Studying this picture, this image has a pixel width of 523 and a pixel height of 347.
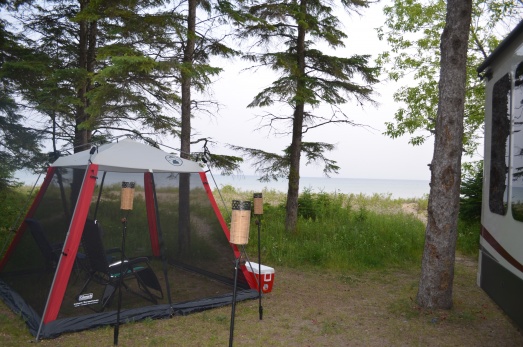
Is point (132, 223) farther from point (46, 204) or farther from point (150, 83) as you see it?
point (150, 83)

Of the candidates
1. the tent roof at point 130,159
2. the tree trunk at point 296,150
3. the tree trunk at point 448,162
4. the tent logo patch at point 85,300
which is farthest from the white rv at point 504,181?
the tree trunk at point 296,150

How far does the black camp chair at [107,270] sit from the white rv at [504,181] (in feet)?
11.9

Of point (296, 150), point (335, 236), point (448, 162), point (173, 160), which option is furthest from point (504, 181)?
point (296, 150)

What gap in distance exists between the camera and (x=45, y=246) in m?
5.31

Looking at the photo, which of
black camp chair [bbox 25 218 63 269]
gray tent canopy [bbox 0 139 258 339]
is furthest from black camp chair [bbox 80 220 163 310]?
black camp chair [bbox 25 218 63 269]

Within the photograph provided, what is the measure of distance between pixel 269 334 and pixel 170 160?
243 centimetres

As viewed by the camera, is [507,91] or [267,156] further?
[267,156]

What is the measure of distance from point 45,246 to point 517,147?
5025 mm

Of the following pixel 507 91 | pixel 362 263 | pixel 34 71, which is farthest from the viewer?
pixel 34 71

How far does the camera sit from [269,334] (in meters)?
4.66

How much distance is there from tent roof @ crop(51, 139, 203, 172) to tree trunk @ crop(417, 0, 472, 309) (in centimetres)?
302

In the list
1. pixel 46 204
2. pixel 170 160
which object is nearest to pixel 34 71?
pixel 46 204

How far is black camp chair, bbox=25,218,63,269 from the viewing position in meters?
5.19

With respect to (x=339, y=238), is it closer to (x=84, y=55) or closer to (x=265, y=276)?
(x=265, y=276)
